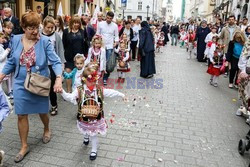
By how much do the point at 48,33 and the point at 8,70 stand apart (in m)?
1.59

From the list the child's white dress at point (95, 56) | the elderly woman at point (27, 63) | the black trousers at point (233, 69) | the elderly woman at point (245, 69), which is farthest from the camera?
the black trousers at point (233, 69)

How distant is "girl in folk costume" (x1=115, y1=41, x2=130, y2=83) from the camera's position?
8.45m

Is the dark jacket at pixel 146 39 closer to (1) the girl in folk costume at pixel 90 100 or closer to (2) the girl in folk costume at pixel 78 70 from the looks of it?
(2) the girl in folk costume at pixel 78 70

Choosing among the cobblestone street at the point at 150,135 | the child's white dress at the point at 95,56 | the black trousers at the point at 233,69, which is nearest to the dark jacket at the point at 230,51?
the black trousers at the point at 233,69

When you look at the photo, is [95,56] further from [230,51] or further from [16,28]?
[230,51]

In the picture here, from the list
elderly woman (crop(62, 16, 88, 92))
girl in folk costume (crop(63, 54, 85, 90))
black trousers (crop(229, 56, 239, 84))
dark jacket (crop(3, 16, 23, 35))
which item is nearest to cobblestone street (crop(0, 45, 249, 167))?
girl in folk costume (crop(63, 54, 85, 90))

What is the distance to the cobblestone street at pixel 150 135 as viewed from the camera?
374 cm

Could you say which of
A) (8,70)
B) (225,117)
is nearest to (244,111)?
(225,117)

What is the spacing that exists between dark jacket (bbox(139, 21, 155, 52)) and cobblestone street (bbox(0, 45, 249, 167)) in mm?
2512

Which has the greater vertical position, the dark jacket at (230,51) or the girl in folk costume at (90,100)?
the dark jacket at (230,51)

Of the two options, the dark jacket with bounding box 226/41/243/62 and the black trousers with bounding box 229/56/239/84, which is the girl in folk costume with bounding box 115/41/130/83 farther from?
the black trousers with bounding box 229/56/239/84

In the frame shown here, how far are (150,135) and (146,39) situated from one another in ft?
17.6

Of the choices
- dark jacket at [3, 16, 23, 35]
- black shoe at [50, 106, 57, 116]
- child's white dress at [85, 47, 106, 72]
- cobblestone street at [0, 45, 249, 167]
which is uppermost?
dark jacket at [3, 16, 23, 35]

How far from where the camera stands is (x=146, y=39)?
9.33 meters
